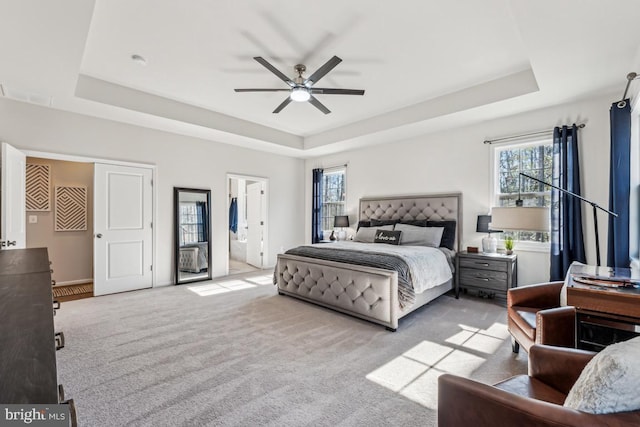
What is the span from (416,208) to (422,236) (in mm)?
787

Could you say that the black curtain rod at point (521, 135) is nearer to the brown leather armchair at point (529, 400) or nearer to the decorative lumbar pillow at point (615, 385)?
the brown leather armchair at point (529, 400)

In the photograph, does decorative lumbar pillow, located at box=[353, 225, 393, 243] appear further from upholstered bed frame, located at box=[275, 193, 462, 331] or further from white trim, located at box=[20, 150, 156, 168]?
white trim, located at box=[20, 150, 156, 168]

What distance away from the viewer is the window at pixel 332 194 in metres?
6.75

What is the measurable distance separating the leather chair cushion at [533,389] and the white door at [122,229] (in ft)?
17.0

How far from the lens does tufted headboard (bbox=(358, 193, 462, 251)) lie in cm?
482

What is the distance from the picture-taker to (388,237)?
16.0 ft

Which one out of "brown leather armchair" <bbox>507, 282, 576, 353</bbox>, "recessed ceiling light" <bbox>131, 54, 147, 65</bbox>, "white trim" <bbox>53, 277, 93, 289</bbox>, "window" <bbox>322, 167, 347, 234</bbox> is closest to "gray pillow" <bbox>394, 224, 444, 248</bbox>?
"brown leather armchair" <bbox>507, 282, 576, 353</bbox>

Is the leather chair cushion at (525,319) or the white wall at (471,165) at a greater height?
the white wall at (471,165)

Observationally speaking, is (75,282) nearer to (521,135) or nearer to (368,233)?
(368,233)

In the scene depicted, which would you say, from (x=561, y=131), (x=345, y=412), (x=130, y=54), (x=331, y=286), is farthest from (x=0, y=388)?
(x=561, y=131)

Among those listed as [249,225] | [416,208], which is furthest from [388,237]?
[249,225]

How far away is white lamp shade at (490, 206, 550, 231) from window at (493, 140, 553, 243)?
1235 millimetres

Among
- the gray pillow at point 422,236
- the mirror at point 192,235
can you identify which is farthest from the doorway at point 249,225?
the gray pillow at point 422,236

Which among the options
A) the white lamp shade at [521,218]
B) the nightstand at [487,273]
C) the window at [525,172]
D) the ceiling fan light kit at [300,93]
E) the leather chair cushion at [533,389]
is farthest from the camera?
the window at [525,172]
